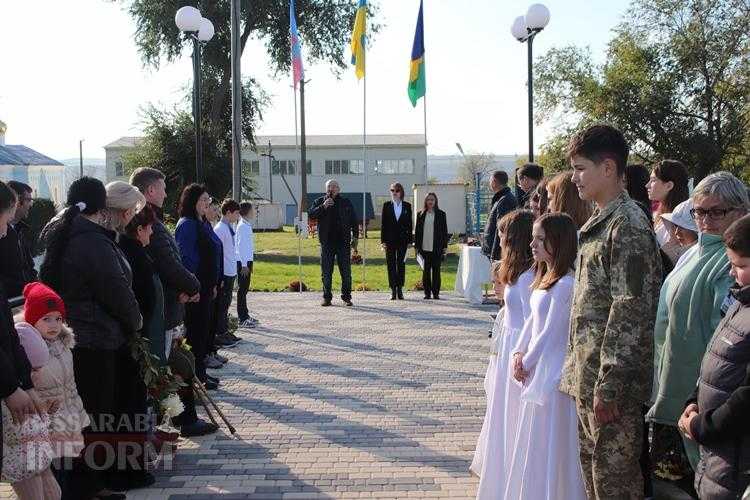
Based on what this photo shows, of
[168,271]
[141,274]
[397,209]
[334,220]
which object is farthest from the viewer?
[397,209]

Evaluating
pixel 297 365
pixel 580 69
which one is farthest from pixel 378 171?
pixel 297 365

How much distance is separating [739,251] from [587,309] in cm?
74

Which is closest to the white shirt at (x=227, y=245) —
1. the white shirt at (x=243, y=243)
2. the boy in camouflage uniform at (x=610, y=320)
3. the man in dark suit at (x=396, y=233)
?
the white shirt at (x=243, y=243)

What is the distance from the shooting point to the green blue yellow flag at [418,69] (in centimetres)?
1692

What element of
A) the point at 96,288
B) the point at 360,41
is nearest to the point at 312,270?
the point at 360,41

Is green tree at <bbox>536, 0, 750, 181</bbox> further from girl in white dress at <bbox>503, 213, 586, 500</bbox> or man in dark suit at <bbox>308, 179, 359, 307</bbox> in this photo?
girl in white dress at <bbox>503, 213, 586, 500</bbox>

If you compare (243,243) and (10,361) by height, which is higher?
(243,243)

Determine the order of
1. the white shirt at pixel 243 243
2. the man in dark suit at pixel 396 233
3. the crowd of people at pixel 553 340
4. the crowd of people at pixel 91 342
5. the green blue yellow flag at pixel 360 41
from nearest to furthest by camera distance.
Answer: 1. the crowd of people at pixel 553 340
2. the crowd of people at pixel 91 342
3. the white shirt at pixel 243 243
4. the man in dark suit at pixel 396 233
5. the green blue yellow flag at pixel 360 41

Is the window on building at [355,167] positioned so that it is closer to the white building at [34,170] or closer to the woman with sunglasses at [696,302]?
the white building at [34,170]

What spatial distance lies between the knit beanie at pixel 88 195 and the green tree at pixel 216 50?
28578mm

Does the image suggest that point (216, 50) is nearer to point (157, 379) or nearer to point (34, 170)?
point (34, 170)

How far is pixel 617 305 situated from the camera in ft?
10.4

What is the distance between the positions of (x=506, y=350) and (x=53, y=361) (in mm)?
2506

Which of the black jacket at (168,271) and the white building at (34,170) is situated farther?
the white building at (34,170)
